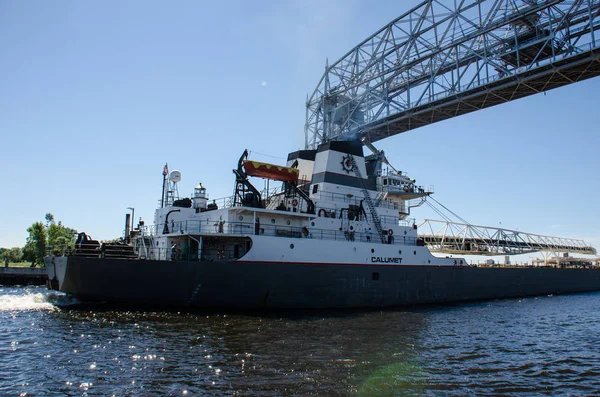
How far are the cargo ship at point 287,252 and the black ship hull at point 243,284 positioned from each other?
0.05 meters

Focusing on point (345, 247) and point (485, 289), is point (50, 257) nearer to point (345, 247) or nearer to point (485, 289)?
point (345, 247)

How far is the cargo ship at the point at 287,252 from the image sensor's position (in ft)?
59.3

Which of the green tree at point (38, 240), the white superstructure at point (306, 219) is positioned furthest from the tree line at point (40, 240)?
the white superstructure at point (306, 219)

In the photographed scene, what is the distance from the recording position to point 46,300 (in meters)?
22.1

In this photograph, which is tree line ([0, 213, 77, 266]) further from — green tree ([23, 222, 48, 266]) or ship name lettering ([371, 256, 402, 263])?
ship name lettering ([371, 256, 402, 263])

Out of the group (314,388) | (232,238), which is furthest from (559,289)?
(314,388)

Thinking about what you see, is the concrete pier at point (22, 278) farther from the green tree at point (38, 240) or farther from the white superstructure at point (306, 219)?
the white superstructure at point (306, 219)

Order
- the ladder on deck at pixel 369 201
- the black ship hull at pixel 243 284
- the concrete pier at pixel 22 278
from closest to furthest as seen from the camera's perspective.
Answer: the black ship hull at pixel 243 284
the ladder on deck at pixel 369 201
the concrete pier at pixel 22 278

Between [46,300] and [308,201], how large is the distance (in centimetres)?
1531

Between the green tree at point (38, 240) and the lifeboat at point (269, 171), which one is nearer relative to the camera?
the lifeboat at point (269, 171)

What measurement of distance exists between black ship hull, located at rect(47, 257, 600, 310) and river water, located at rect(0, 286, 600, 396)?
2.74 ft

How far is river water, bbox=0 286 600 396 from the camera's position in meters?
Result: 9.41

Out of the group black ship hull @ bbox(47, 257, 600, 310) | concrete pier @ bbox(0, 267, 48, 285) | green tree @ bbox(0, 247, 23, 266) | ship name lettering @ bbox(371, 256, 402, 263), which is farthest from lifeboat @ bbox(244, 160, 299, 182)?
green tree @ bbox(0, 247, 23, 266)

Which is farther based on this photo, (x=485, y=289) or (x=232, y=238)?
(x=485, y=289)
